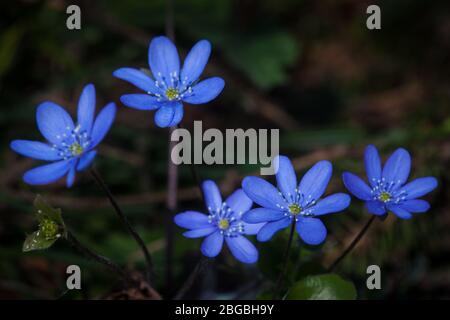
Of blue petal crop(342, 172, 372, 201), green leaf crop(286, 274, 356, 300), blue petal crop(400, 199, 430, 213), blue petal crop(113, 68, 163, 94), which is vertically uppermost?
blue petal crop(113, 68, 163, 94)

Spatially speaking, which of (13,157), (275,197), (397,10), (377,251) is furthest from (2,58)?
(397,10)

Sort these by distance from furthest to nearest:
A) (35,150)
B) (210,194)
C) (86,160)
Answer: (210,194) < (35,150) < (86,160)

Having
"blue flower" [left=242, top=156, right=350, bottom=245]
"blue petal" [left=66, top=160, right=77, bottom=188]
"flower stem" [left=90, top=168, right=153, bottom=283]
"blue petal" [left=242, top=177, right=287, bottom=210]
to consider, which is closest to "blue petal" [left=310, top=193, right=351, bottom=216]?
"blue flower" [left=242, top=156, right=350, bottom=245]

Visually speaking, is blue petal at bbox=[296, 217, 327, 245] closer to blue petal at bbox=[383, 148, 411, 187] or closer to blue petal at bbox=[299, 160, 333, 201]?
blue petal at bbox=[299, 160, 333, 201]

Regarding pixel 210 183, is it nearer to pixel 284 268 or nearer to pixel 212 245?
pixel 212 245

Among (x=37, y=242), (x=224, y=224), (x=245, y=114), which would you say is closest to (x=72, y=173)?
(x=37, y=242)
